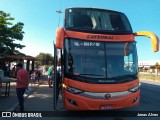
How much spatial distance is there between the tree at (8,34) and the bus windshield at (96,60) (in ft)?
61.8

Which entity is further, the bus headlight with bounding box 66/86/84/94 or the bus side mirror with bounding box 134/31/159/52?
the bus side mirror with bounding box 134/31/159/52

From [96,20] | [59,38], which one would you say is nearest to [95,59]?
[59,38]

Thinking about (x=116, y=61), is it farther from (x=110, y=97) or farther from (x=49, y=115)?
(x=49, y=115)

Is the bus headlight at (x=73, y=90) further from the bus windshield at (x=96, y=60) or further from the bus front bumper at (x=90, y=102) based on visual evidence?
the bus windshield at (x=96, y=60)

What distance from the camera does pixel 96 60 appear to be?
9.45 m

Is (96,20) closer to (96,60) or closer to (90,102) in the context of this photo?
(96,60)

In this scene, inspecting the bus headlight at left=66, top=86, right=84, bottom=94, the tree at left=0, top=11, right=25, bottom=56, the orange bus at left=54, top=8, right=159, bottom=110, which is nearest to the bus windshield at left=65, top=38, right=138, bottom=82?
the orange bus at left=54, top=8, right=159, bottom=110

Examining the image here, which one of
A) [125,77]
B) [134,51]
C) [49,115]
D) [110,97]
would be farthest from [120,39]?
[49,115]

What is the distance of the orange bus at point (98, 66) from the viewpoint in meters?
8.92

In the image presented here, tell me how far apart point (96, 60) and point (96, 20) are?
6.09ft

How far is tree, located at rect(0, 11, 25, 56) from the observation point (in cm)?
2739

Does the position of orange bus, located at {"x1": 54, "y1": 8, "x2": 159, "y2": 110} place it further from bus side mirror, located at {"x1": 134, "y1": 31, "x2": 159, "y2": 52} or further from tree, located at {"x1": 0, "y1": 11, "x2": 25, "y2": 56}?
tree, located at {"x1": 0, "y1": 11, "x2": 25, "y2": 56}

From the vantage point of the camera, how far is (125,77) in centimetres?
939

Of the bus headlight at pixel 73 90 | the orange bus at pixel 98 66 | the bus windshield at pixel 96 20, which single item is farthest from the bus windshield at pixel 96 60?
the bus windshield at pixel 96 20
